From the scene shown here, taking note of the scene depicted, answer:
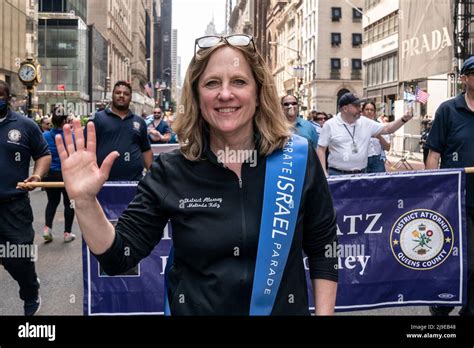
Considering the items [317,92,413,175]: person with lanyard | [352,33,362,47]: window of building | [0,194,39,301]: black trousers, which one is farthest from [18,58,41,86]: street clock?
[352,33,362,47]: window of building

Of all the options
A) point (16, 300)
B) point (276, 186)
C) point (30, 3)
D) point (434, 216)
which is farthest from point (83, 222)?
point (30, 3)

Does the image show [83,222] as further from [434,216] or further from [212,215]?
[434,216]

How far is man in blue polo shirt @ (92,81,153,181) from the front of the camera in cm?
844

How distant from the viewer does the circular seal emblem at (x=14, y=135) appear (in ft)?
19.7

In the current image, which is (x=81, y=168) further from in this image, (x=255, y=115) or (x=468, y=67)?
(x=468, y=67)

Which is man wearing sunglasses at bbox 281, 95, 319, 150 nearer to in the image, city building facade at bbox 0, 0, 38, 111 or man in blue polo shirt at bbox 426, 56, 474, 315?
man in blue polo shirt at bbox 426, 56, 474, 315

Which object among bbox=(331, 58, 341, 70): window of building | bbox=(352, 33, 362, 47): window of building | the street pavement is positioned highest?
bbox=(352, 33, 362, 47): window of building

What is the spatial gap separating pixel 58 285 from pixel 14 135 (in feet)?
7.23

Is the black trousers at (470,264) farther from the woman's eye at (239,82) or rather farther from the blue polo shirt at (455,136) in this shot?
the woman's eye at (239,82)

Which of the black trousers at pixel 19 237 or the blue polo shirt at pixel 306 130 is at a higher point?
the blue polo shirt at pixel 306 130

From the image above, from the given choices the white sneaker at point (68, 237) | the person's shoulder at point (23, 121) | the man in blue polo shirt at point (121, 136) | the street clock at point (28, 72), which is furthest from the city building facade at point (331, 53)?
the person's shoulder at point (23, 121)

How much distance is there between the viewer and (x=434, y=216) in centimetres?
579

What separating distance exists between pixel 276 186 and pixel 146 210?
49 cm

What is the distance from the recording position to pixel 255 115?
2.58 metres
